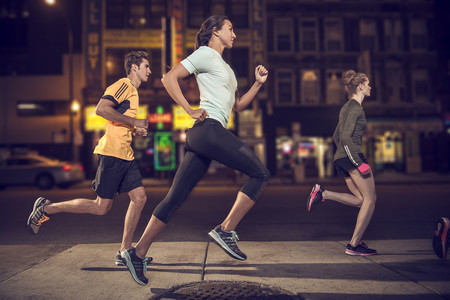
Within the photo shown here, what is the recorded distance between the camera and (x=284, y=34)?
2567 cm

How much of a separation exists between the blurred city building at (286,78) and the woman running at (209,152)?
19.9m

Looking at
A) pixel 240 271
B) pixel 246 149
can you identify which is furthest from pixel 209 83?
Result: pixel 240 271

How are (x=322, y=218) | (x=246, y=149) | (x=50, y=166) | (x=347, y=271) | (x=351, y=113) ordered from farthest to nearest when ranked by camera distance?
(x=50, y=166)
(x=322, y=218)
(x=351, y=113)
(x=347, y=271)
(x=246, y=149)

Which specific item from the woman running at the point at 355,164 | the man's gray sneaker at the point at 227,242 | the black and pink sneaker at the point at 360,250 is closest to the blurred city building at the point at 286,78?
the woman running at the point at 355,164

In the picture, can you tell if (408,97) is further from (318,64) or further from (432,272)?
(432,272)

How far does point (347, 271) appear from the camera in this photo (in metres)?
3.43

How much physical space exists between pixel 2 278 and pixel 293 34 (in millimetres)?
24883

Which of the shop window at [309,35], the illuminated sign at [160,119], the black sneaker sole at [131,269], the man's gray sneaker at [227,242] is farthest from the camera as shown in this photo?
the shop window at [309,35]

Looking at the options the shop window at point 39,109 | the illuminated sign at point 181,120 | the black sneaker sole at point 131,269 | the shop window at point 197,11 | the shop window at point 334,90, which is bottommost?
the black sneaker sole at point 131,269

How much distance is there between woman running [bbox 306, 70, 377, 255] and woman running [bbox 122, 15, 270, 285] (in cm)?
134

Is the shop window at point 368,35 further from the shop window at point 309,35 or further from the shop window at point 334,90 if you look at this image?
the shop window at point 309,35

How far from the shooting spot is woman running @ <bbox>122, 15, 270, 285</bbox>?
3.14 meters

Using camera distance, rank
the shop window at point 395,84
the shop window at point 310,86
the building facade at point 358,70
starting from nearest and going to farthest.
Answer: the building facade at point 358,70 → the shop window at point 310,86 → the shop window at point 395,84

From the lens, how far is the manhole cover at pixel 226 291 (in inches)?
110
